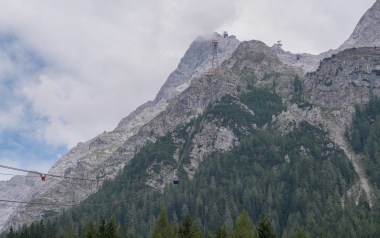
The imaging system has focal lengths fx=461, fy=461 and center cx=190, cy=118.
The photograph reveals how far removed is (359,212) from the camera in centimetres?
17362

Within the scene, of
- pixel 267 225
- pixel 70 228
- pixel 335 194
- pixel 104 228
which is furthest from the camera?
pixel 335 194

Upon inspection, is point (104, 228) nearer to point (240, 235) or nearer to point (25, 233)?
point (240, 235)

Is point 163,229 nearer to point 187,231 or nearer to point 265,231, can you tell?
point 187,231

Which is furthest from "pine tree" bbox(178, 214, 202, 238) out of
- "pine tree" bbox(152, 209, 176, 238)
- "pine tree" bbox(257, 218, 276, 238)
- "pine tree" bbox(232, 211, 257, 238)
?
"pine tree" bbox(257, 218, 276, 238)

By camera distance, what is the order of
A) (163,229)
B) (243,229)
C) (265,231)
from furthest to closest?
(163,229) → (243,229) → (265,231)

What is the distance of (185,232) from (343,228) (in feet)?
305

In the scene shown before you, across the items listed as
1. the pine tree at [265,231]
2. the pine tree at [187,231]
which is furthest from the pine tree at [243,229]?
the pine tree at [265,231]

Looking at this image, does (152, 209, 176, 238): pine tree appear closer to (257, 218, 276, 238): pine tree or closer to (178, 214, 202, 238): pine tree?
(178, 214, 202, 238): pine tree

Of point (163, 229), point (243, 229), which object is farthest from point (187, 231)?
point (163, 229)

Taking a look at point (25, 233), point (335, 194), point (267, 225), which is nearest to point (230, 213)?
point (335, 194)

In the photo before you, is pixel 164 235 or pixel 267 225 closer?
pixel 267 225

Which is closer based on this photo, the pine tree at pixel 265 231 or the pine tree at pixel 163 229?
the pine tree at pixel 265 231

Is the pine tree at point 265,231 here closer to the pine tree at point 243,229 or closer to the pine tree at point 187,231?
the pine tree at point 243,229

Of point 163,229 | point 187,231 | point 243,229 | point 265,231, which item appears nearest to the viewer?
point 265,231
